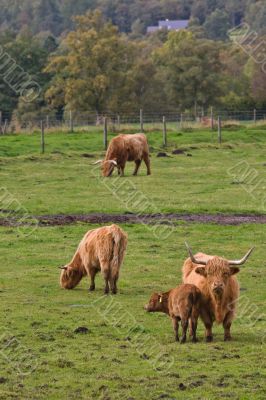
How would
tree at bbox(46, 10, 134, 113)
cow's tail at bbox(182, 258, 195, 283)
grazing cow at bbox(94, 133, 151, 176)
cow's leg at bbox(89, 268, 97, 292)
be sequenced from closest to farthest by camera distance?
1. cow's tail at bbox(182, 258, 195, 283)
2. cow's leg at bbox(89, 268, 97, 292)
3. grazing cow at bbox(94, 133, 151, 176)
4. tree at bbox(46, 10, 134, 113)

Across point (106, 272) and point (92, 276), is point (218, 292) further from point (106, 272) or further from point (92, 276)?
point (92, 276)

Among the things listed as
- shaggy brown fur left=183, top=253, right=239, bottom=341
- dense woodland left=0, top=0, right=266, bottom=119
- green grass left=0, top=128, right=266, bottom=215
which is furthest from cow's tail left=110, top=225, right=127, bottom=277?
dense woodland left=0, top=0, right=266, bottom=119

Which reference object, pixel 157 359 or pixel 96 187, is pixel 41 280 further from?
pixel 96 187

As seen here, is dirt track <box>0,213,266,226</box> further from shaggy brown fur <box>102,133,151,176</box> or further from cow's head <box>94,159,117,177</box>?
shaggy brown fur <box>102,133,151,176</box>

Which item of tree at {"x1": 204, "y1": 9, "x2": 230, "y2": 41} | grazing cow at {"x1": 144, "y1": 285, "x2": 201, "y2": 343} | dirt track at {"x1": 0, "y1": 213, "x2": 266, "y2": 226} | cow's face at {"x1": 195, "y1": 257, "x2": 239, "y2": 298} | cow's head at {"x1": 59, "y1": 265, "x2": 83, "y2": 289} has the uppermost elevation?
tree at {"x1": 204, "y1": 9, "x2": 230, "y2": 41}

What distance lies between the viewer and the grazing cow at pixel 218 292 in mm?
14875

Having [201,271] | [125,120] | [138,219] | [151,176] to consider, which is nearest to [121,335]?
[201,271]

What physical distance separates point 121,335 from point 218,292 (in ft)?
4.85

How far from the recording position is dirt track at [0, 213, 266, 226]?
1070 inches

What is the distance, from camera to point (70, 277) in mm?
19438

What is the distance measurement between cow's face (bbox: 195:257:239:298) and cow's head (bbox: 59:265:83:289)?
15.2 feet

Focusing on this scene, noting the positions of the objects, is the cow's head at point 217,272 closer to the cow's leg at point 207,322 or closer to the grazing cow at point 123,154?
the cow's leg at point 207,322

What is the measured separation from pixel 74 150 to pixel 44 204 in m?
15.5

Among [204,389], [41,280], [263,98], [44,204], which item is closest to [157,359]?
[204,389]
